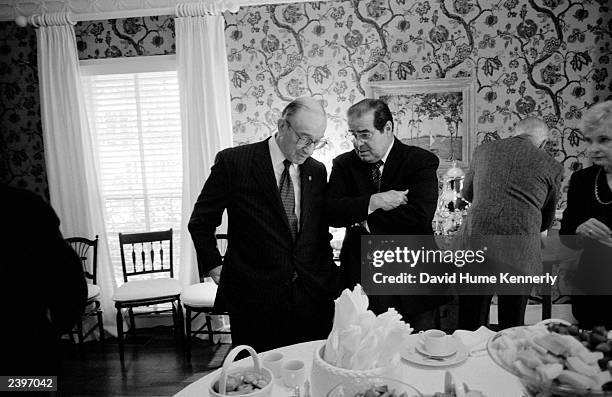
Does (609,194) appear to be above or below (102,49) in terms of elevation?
below

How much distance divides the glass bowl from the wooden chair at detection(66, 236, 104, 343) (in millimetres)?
3060

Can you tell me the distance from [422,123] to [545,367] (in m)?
3.24

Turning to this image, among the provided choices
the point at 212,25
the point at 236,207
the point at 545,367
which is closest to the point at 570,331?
the point at 545,367

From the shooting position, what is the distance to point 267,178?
200 centimetres

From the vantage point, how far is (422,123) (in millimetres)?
3861

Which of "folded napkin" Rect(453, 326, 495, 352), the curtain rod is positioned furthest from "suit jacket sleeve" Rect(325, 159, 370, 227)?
the curtain rod

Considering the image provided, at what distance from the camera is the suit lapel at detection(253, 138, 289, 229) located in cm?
198

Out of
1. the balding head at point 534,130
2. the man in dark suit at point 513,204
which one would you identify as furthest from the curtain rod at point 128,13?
the man in dark suit at point 513,204

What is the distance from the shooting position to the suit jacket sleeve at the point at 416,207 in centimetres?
200

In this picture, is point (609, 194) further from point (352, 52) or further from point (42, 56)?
point (42, 56)

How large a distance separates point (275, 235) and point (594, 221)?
1427mm

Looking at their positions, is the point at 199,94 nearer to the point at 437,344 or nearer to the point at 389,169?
the point at 389,169

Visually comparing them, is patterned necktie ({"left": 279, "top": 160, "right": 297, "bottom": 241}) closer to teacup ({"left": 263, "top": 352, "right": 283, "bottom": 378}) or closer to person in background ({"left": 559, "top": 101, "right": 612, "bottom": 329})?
teacup ({"left": 263, "top": 352, "right": 283, "bottom": 378})

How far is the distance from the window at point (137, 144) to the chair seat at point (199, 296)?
907 mm
